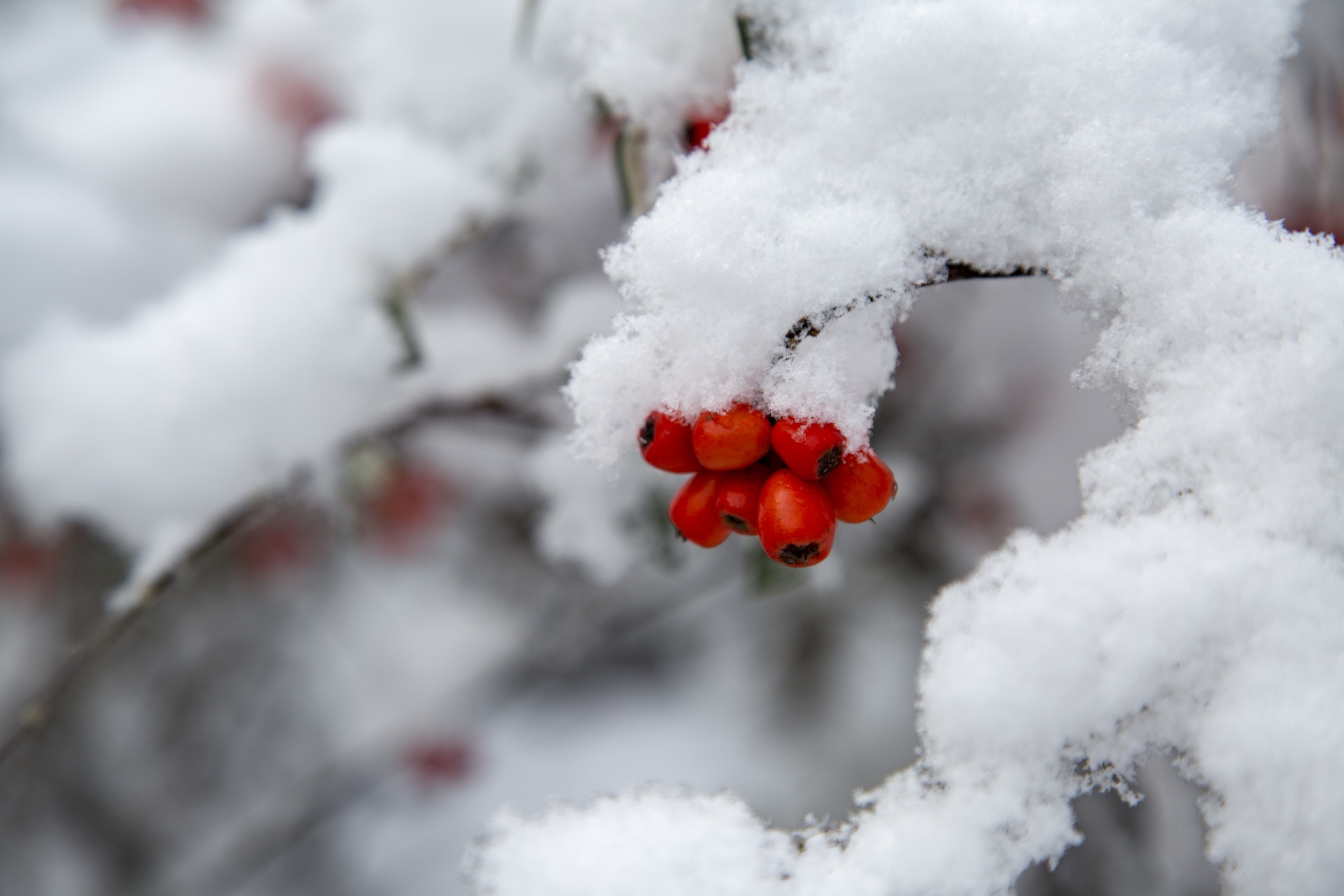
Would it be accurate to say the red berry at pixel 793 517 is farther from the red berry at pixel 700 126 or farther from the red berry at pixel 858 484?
the red berry at pixel 700 126

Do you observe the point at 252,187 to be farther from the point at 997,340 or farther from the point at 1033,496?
the point at 1033,496

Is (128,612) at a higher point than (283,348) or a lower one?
lower

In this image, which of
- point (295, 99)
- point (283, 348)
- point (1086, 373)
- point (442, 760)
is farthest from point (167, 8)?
point (1086, 373)

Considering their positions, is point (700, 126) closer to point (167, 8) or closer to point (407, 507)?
point (407, 507)

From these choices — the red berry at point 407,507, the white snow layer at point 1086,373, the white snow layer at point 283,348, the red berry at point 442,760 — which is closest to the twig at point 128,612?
the white snow layer at point 283,348

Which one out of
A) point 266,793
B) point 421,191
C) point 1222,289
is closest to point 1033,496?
point 1222,289
